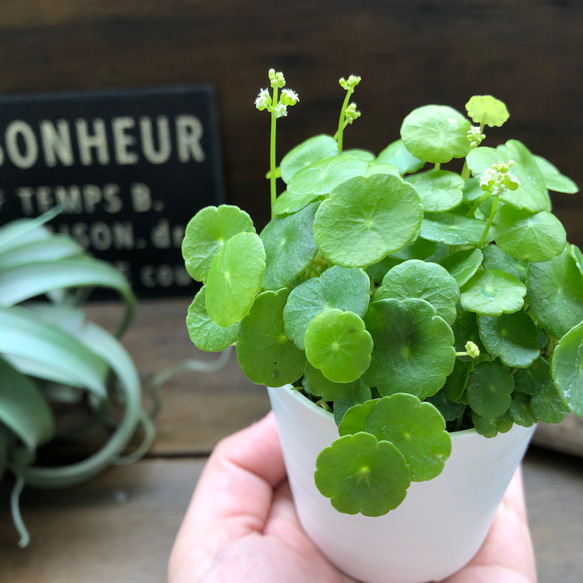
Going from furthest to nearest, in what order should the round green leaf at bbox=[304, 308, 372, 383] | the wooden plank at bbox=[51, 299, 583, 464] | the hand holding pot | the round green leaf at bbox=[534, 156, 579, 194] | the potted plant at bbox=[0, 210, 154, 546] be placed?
the wooden plank at bbox=[51, 299, 583, 464], the potted plant at bbox=[0, 210, 154, 546], the hand holding pot, the round green leaf at bbox=[534, 156, 579, 194], the round green leaf at bbox=[304, 308, 372, 383]

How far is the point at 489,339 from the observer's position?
30 cm

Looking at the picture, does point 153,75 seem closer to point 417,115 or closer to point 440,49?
point 440,49

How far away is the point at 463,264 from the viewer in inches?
12.1

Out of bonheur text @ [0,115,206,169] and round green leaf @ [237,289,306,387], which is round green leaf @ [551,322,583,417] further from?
bonheur text @ [0,115,206,169]

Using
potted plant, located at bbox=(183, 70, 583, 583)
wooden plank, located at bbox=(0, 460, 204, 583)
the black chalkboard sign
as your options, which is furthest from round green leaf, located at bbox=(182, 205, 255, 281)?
the black chalkboard sign

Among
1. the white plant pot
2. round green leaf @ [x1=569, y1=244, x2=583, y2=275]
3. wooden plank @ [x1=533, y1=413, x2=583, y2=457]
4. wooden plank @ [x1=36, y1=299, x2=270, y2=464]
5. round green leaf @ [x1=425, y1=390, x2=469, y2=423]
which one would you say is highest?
round green leaf @ [x1=569, y1=244, x2=583, y2=275]

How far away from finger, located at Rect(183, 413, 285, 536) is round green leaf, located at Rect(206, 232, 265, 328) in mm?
307

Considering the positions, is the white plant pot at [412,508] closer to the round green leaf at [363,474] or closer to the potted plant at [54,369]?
the round green leaf at [363,474]

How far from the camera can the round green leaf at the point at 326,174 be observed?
12.0 inches

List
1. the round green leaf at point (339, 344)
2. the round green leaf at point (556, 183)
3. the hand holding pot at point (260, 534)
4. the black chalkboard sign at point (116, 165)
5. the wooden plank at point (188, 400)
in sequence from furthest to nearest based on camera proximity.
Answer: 1. the black chalkboard sign at point (116, 165)
2. the wooden plank at point (188, 400)
3. the hand holding pot at point (260, 534)
4. the round green leaf at point (556, 183)
5. the round green leaf at point (339, 344)

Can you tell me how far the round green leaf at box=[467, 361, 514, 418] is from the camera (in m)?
0.30

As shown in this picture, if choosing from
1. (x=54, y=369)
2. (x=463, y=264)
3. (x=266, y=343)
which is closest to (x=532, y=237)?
(x=463, y=264)

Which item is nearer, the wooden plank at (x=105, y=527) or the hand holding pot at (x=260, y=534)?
the hand holding pot at (x=260, y=534)

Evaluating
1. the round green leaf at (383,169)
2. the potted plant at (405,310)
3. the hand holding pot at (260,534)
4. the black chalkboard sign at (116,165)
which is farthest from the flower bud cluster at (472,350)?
the black chalkboard sign at (116,165)
